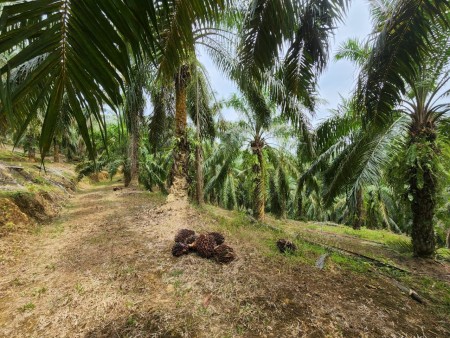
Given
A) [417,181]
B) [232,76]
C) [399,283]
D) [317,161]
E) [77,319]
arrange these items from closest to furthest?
[77,319] → [399,283] → [417,181] → [232,76] → [317,161]

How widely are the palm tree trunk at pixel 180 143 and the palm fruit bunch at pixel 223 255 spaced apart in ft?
11.4

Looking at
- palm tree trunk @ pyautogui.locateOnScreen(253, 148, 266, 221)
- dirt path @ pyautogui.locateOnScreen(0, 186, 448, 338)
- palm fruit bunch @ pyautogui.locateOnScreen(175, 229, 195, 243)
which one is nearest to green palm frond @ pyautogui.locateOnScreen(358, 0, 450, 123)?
dirt path @ pyautogui.locateOnScreen(0, 186, 448, 338)

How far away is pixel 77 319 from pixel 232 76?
20.9 ft

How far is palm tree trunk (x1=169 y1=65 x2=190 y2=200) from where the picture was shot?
7.63 meters

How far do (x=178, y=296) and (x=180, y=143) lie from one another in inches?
200

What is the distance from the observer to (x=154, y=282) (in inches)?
140

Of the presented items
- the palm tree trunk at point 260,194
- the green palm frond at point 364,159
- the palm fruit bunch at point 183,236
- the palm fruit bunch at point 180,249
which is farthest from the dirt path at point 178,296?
the palm tree trunk at point 260,194

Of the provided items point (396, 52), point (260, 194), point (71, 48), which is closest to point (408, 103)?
point (396, 52)

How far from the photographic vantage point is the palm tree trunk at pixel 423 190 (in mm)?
6078

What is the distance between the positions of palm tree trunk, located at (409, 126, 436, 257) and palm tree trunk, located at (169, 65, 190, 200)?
5906 mm

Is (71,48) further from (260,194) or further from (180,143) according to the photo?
(260,194)

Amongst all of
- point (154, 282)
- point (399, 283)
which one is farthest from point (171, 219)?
point (399, 283)

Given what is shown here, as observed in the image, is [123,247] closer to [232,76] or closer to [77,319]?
[77,319]

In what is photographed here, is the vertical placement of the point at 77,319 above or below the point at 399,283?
below
